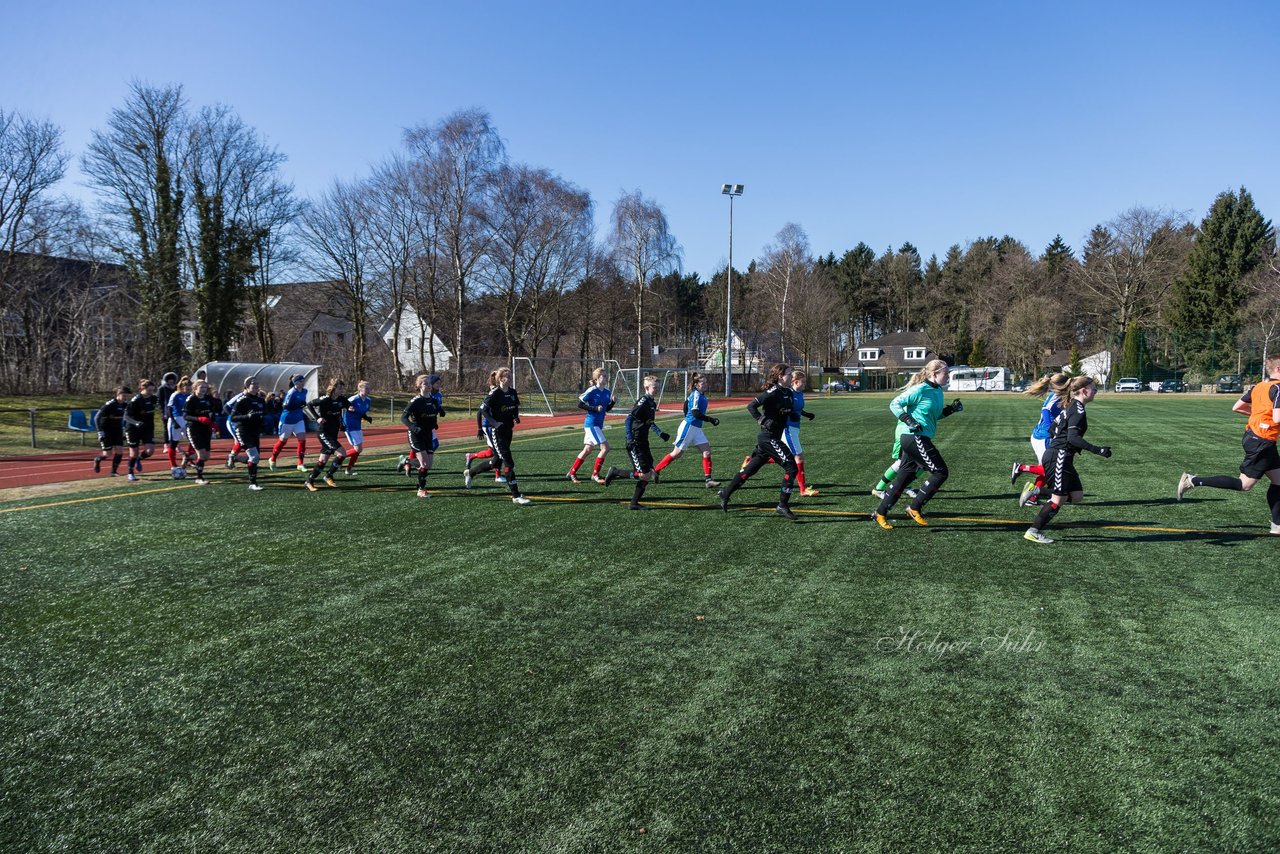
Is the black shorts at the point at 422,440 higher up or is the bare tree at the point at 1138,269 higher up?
the bare tree at the point at 1138,269

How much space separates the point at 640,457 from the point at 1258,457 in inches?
261

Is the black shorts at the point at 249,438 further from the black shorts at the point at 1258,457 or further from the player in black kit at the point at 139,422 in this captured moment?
the black shorts at the point at 1258,457

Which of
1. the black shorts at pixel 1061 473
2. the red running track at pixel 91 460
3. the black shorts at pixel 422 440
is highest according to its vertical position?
the black shorts at pixel 422 440

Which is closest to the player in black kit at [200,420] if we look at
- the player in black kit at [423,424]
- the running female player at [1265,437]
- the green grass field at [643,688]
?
the green grass field at [643,688]

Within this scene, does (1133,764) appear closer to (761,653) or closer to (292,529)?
(761,653)

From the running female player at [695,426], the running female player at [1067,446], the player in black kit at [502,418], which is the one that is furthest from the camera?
the running female player at [695,426]

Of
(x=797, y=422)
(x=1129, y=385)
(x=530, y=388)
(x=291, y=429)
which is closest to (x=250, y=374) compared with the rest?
(x=530, y=388)

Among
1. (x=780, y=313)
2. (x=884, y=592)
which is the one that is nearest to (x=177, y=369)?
(x=884, y=592)

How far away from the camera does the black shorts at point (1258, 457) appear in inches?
290

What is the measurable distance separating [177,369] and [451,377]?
15020 mm

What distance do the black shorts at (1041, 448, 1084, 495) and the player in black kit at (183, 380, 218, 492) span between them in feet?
39.8

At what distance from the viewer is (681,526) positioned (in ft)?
27.8

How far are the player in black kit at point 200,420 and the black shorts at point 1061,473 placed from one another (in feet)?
39.8

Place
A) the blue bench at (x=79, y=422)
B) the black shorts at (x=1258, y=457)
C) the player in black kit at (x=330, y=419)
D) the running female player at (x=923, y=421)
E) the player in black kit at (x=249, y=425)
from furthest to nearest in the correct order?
the blue bench at (x=79, y=422) → the player in black kit at (x=249, y=425) → the player in black kit at (x=330, y=419) → the running female player at (x=923, y=421) → the black shorts at (x=1258, y=457)
